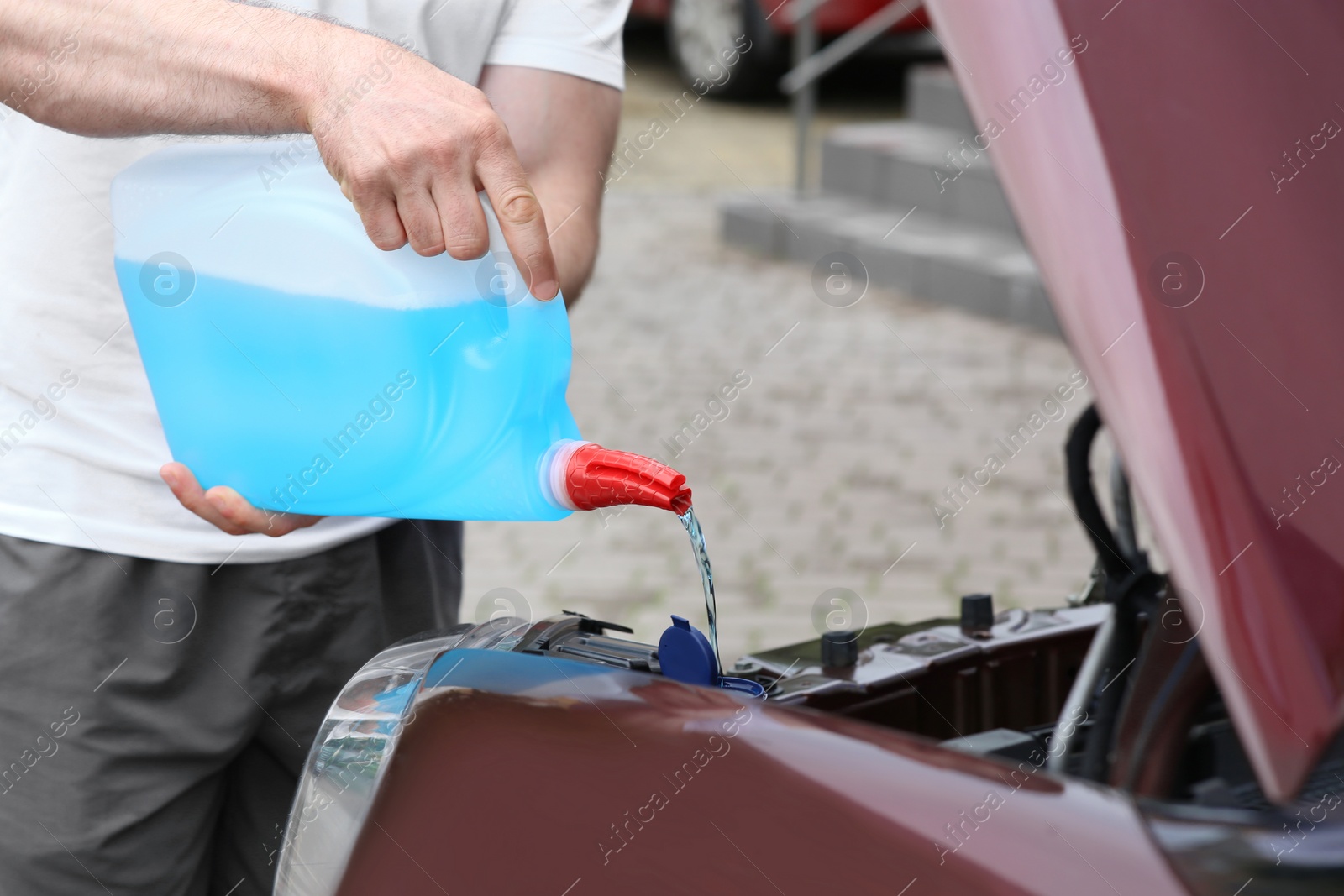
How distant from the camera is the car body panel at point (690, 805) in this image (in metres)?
0.86

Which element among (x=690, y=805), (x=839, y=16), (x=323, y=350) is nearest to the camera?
(x=690, y=805)

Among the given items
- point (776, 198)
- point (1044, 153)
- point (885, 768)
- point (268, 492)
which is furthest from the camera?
point (776, 198)

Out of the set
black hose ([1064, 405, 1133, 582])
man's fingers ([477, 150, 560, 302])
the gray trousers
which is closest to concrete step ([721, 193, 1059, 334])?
black hose ([1064, 405, 1133, 582])

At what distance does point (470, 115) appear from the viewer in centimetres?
100

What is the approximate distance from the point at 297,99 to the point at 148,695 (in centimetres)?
70

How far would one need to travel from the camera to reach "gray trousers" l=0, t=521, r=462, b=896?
1402 millimetres

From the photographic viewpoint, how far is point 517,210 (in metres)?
1.03

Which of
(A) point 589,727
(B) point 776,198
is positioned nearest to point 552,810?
(A) point 589,727

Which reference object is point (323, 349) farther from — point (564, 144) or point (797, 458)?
point (797, 458)

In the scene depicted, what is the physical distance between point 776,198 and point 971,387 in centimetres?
268

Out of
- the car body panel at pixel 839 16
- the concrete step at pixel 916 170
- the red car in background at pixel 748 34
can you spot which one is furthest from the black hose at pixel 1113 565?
the red car in background at pixel 748 34

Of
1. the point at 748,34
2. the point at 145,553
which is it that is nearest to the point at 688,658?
the point at 145,553

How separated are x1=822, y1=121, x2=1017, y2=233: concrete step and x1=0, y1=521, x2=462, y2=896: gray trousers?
568 cm

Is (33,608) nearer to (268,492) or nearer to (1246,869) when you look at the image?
(268,492)
